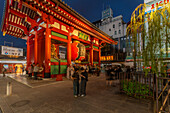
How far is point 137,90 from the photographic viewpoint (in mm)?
3910

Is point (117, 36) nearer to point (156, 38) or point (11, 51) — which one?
point (156, 38)

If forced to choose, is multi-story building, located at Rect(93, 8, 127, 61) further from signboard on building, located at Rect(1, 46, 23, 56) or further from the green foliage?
signboard on building, located at Rect(1, 46, 23, 56)

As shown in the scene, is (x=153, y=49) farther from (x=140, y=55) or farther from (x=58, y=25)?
(x=58, y=25)

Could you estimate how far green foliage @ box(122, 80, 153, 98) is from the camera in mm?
3744

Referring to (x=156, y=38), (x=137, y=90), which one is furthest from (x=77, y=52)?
(x=156, y=38)

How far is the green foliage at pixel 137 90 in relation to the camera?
147 inches

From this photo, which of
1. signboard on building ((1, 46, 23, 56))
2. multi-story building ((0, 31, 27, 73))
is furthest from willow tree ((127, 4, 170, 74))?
signboard on building ((1, 46, 23, 56))

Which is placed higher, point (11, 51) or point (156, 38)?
point (11, 51)

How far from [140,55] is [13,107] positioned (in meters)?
5.62

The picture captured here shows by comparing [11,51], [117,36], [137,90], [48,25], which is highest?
[117,36]

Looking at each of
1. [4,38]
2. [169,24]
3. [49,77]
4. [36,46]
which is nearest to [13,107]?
[49,77]

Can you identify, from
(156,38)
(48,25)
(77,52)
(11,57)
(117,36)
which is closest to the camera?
(156,38)

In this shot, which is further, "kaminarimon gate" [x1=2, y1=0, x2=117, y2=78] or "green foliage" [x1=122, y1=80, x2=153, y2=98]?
"kaminarimon gate" [x1=2, y1=0, x2=117, y2=78]

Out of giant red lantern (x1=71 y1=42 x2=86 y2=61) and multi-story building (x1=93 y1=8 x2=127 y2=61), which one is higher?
multi-story building (x1=93 y1=8 x2=127 y2=61)
